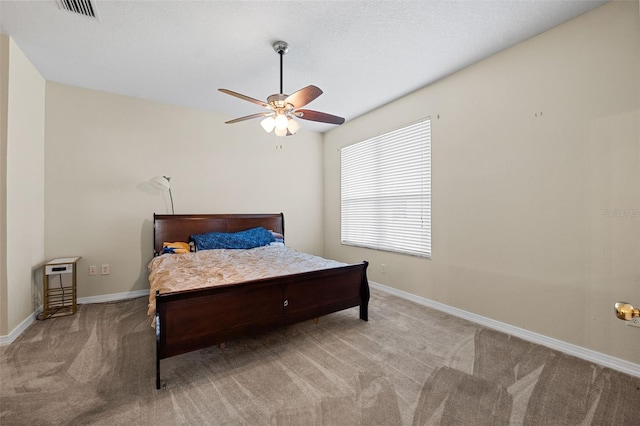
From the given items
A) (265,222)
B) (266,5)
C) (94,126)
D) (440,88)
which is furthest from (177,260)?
(440,88)

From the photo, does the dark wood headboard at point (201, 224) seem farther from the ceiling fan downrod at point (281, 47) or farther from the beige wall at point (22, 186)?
the ceiling fan downrod at point (281, 47)

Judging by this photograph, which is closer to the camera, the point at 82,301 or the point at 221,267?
the point at 221,267

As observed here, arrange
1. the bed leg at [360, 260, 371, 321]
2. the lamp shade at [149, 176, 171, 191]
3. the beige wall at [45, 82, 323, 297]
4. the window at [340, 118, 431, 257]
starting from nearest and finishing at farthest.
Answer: the bed leg at [360, 260, 371, 321] < the beige wall at [45, 82, 323, 297] < the window at [340, 118, 431, 257] < the lamp shade at [149, 176, 171, 191]

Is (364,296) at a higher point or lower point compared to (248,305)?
lower

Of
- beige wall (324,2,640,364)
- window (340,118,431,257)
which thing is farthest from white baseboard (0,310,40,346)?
beige wall (324,2,640,364)

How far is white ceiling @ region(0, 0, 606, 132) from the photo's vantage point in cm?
206

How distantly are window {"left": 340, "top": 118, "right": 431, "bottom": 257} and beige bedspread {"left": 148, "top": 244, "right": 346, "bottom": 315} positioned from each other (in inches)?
47.6

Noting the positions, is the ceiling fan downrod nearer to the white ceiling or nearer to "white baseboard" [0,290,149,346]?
the white ceiling

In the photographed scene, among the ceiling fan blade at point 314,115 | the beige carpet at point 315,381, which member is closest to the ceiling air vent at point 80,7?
the ceiling fan blade at point 314,115

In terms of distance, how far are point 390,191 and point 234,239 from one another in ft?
7.63

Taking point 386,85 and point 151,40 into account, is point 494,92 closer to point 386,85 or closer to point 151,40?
point 386,85

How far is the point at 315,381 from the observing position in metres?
1.86

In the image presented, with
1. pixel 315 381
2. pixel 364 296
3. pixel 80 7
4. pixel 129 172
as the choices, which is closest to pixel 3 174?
pixel 129 172

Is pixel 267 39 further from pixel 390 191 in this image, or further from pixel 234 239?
pixel 234 239
